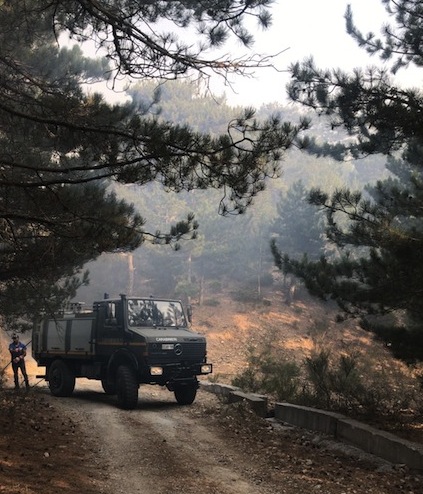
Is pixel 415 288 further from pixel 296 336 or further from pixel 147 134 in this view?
pixel 296 336

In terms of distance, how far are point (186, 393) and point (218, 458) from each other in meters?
5.56

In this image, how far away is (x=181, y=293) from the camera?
42.8 m

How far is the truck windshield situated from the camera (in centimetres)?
1308

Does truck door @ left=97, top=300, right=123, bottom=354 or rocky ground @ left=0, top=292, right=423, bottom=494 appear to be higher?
truck door @ left=97, top=300, right=123, bottom=354

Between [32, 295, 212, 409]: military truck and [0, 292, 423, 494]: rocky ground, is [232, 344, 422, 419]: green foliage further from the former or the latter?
[32, 295, 212, 409]: military truck

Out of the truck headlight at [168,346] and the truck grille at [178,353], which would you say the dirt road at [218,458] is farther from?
the truck headlight at [168,346]

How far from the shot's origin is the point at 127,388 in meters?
12.0

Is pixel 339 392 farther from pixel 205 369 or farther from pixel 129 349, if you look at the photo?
pixel 129 349

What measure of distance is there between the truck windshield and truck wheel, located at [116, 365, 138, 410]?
3.92 ft

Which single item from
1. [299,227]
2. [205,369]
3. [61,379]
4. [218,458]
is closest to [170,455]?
[218,458]

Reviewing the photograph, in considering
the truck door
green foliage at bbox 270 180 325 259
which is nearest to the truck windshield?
the truck door

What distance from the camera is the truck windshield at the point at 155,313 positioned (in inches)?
515

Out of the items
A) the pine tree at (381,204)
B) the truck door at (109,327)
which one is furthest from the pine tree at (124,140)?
the truck door at (109,327)

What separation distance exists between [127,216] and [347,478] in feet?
18.9
